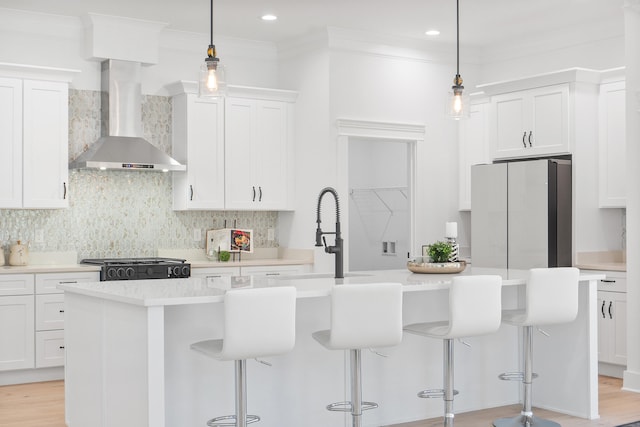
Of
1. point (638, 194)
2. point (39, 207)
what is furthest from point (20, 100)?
point (638, 194)

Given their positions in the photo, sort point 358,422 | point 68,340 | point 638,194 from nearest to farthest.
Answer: point 358,422 < point 68,340 < point 638,194

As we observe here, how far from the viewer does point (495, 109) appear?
767 cm

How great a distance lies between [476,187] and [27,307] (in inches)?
154

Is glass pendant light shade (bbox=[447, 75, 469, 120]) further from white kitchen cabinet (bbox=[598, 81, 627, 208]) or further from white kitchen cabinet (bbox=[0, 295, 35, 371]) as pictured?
white kitchen cabinet (bbox=[0, 295, 35, 371])

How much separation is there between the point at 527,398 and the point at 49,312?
3.61 meters

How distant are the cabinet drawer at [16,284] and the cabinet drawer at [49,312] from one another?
10cm

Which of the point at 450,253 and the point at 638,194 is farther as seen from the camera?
the point at 638,194

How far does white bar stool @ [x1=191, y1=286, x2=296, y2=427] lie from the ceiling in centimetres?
332

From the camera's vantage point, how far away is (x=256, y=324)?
3.79 metres

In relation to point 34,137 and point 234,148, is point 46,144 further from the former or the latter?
point 234,148

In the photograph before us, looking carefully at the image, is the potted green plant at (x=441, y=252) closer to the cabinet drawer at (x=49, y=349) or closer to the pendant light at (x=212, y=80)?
the pendant light at (x=212, y=80)

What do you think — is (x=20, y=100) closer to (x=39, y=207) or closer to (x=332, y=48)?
(x=39, y=207)

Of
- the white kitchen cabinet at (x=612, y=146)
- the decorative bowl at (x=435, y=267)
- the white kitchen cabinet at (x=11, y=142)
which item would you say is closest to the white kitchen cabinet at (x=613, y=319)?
the white kitchen cabinet at (x=612, y=146)

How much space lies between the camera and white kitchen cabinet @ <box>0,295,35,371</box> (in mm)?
6289
